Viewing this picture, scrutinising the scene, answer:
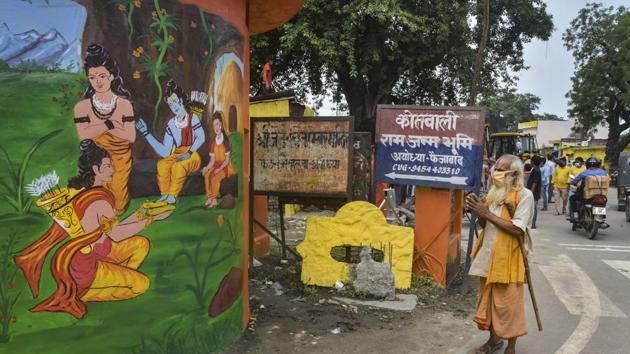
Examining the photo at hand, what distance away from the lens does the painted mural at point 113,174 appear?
2.81m

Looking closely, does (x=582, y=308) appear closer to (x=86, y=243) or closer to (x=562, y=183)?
(x=86, y=243)

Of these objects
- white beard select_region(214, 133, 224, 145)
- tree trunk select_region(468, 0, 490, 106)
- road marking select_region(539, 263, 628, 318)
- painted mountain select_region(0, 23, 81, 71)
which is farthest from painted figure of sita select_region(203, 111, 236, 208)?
tree trunk select_region(468, 0, 490, 106)

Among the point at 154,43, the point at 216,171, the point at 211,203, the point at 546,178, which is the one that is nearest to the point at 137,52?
the point at 154,43

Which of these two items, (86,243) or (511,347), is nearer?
(86,243)

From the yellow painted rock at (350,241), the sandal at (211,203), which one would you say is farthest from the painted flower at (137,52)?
the yellow painted rock at (350,241)

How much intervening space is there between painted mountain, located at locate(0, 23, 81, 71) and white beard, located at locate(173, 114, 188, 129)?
2.34 ft

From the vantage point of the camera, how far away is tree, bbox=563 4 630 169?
3412cm

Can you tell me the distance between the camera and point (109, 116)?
10.2 ft

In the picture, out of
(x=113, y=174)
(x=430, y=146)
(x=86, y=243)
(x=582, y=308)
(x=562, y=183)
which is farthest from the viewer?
(x=562, y=183)

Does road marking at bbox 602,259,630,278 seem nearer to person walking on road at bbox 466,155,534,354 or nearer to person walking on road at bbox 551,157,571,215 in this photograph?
person walking on road at bbox 466,155,534,354

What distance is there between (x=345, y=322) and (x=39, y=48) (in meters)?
3.61

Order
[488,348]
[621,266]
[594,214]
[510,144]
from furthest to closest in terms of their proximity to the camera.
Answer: [510,144] → [594,214] → [621,266] → [488,348]

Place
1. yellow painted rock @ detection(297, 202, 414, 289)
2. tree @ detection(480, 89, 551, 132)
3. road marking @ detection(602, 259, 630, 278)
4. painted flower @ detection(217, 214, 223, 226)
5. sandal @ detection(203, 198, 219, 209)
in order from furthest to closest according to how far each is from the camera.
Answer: tree @ detection(480, 89, 551, 132) < road marking @ detection(602, 259, 630, 278) < yellow painted rock @ detection(297, 202, 414, 289) < painted flower @ detection(217, 214, 223, 226) < sandal @ detection(203, 198, 219, 209)

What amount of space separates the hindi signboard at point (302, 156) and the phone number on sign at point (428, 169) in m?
0.71
